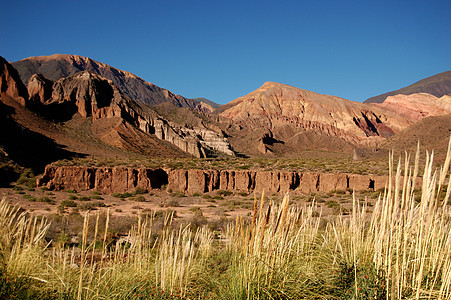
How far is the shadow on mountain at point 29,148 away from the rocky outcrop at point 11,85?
892 cm

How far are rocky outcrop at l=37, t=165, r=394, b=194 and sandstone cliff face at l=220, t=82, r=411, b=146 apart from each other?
250 feet

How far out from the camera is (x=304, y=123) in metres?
111

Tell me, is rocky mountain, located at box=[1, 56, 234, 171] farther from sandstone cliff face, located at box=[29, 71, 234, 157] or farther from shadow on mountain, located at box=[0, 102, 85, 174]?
shadow on mountain, located at box=[0, 102, 85, 174]

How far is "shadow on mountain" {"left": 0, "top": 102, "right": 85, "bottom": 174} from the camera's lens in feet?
110

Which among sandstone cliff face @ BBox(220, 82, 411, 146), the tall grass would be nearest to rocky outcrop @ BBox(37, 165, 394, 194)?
the tall grass

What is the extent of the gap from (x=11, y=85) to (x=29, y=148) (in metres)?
24.1

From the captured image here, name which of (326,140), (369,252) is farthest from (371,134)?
(369,252)

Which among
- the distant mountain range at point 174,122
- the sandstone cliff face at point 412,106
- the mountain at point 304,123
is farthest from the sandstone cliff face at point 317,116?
the sandstone cliff face at point 412,106

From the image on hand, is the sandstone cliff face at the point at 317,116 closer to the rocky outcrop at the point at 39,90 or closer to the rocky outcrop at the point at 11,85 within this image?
the rocky outcrop at the point at 39,90

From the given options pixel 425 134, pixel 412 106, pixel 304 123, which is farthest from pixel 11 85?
pixel 412 106

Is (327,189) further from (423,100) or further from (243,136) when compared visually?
(423,100)

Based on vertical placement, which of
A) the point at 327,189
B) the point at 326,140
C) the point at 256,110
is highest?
the point at 256,110

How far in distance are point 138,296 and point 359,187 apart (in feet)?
82.7

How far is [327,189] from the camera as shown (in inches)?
1054
